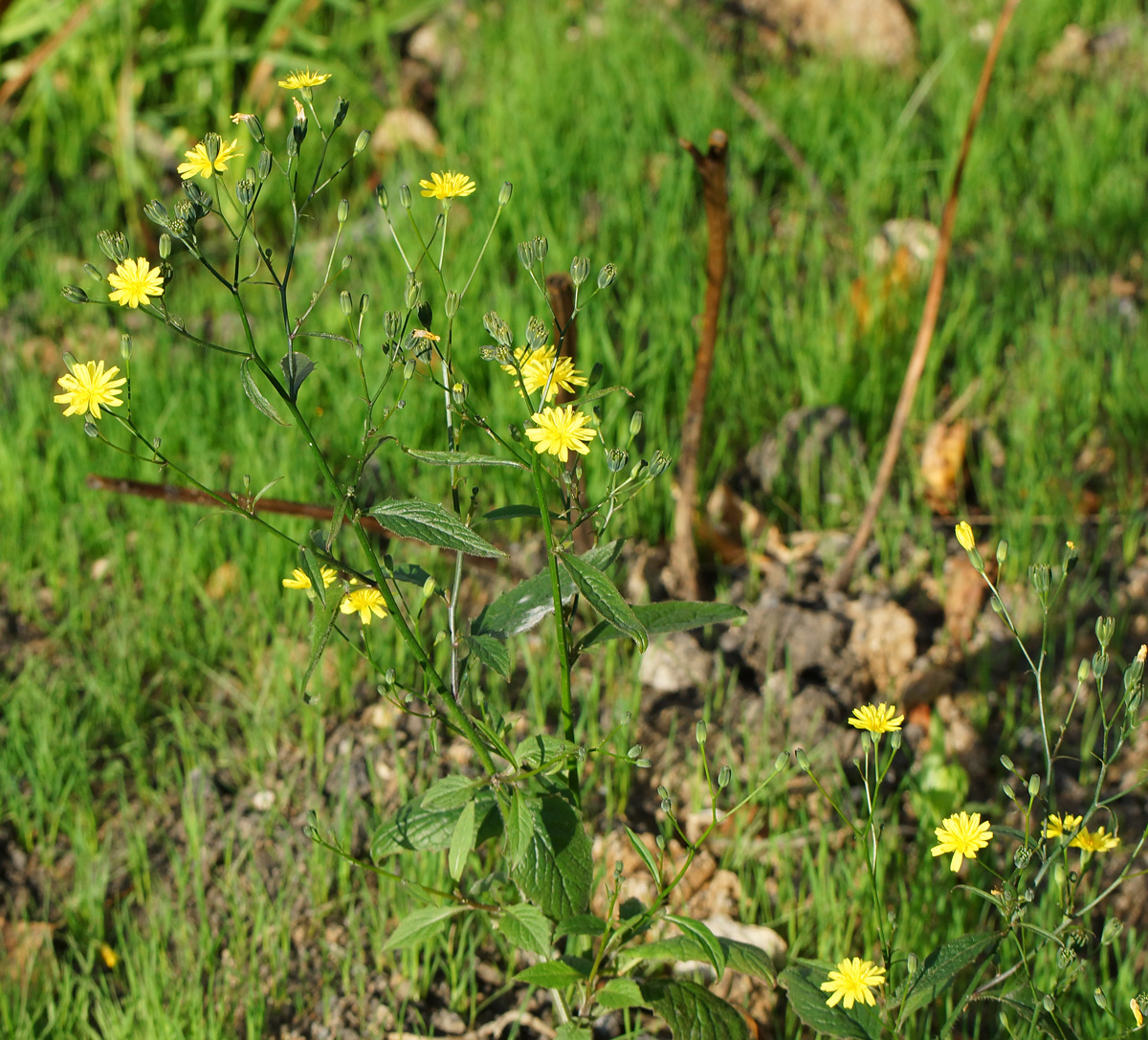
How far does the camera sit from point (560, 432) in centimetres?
106

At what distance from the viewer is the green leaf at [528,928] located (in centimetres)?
121

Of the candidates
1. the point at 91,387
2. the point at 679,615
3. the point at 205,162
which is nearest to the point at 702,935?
the point at 679,615

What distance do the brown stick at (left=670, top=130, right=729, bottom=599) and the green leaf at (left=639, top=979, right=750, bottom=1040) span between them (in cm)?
87

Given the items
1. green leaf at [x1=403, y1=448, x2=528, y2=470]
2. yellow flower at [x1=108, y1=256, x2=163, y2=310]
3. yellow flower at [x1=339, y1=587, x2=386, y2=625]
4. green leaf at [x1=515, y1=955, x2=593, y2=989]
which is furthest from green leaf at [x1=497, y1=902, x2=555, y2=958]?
yellow flower at [x1=108, y1=256, x2=163, y2=310]

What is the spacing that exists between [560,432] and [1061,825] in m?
0.70

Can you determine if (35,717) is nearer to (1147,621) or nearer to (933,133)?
(1147,621)

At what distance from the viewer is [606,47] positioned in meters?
3.47

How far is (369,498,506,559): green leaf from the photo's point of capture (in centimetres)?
105

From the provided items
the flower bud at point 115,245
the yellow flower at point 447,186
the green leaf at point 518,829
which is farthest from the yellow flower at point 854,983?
the flower bud at point 115,245

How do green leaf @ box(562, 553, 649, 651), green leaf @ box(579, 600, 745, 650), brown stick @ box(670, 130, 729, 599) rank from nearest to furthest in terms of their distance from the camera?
1. green leaf @ box(562, 553, 649, 651)
2. green leaf @ box(579, 600, 745, 650)
3. brown stick @ box(670, 130, 729, 599)

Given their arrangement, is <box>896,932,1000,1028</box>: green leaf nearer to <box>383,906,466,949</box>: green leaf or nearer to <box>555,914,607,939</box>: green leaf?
<box>555,914,607,939</box>: green leaf

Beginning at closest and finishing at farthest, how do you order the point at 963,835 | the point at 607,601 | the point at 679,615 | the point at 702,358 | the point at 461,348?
the point at 607,601, the point at 963,835, the point at 679,615, the point at 702,358, the point at 461,348

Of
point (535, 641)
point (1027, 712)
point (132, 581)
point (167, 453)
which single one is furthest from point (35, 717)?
point (1027, 712)

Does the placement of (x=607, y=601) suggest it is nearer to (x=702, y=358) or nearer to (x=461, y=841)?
(x=461, y=841)
